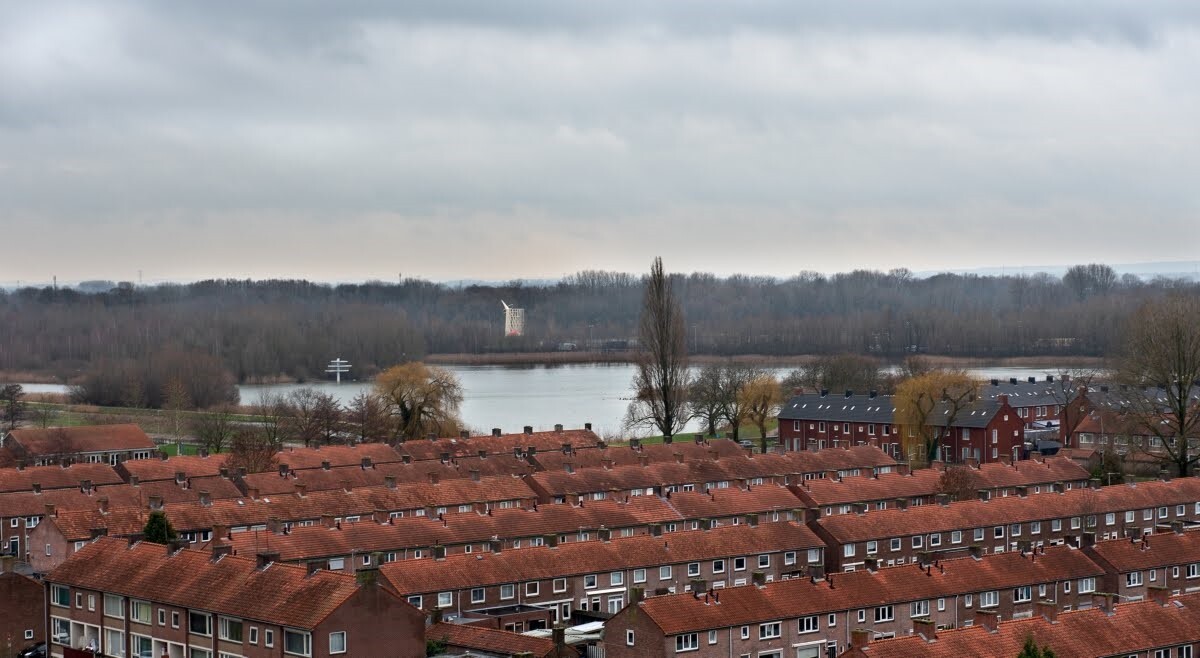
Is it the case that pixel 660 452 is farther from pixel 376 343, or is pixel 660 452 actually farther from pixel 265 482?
pixel 376 343

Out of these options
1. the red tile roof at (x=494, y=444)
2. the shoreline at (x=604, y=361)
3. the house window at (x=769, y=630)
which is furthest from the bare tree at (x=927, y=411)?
the shoreline at (x=604, y=361)

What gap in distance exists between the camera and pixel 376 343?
114 meters

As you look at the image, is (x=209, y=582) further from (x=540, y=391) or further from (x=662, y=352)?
(x=540, y=391)

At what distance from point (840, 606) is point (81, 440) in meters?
35.6

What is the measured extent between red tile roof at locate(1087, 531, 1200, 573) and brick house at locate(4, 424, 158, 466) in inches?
1331

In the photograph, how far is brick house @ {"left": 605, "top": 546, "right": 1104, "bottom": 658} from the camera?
2150 cm

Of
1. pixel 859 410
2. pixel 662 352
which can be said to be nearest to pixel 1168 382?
pixel 859 410

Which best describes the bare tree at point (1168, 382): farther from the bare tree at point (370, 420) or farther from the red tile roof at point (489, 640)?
the red tile roof at point (489, 640)

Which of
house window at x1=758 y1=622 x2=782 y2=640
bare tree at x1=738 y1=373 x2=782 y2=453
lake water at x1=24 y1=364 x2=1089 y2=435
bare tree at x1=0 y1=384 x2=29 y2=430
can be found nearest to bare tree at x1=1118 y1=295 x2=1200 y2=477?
bare tree at x1=738 y1=373 x2=782 y2=453

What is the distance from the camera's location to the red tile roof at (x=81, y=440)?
50128mm

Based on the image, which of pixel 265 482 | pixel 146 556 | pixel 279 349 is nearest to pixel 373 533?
pixel 146 556

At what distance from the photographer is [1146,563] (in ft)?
87.4

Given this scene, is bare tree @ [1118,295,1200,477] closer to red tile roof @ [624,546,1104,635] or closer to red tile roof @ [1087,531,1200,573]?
red tile roof @ [1087,531,1200,573]

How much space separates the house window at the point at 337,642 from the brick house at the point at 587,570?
388cm
